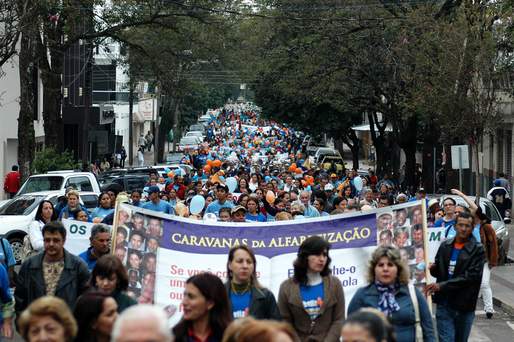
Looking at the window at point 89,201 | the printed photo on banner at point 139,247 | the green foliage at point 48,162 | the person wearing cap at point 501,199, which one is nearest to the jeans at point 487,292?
the printed photo on banner at point 139,247

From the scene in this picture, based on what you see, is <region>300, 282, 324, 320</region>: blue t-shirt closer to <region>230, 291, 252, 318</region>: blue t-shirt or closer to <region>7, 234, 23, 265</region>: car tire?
<region>230, 291, 252, 318</region>: blue t-shirt

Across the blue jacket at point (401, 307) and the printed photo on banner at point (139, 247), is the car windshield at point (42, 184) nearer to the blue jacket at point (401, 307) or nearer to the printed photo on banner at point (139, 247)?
the printed photo on banner at point (139, 247)

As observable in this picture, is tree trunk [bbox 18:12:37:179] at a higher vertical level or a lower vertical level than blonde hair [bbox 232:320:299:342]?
higher

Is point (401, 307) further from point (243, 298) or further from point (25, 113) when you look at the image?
point (25, 113)

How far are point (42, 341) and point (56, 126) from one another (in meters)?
33.0

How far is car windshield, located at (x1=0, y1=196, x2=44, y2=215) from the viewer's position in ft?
74.5

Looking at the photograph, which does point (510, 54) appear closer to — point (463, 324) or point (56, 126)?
point (56, 126)

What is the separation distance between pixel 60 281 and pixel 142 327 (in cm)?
483

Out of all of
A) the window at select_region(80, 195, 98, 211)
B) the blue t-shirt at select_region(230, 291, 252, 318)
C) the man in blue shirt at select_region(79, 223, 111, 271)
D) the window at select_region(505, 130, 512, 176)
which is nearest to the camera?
the blue t-shirt at select_region(230, 291, 252, 318)

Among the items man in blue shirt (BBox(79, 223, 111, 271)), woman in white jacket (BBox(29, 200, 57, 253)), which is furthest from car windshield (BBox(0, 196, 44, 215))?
man in blue shirt (BBox(79, 223, 111, 271))

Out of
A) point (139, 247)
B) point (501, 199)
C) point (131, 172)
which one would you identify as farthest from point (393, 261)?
point (131, 172)

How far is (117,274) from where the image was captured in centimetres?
789

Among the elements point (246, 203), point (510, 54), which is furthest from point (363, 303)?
point (510, 54)

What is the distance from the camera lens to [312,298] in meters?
8.40
